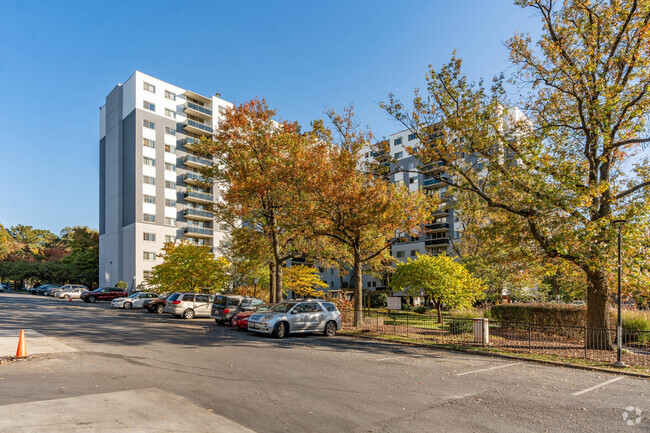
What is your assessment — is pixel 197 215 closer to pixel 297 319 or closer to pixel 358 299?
pixel 358 299

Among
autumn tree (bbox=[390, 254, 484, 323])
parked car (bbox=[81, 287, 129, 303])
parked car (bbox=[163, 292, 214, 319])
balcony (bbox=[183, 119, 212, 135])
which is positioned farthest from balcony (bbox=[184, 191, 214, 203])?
autumn tree (bbox=[390, 254, 484, 323])

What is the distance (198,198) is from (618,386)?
5842cm

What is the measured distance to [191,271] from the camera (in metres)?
35.5

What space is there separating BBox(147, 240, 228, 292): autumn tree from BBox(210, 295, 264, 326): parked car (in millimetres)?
11149

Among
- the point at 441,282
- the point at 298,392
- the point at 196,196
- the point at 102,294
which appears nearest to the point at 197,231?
the point at 196,196

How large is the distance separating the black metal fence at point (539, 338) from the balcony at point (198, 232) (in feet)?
135

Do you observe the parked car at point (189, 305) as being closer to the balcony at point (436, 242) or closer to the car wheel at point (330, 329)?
the car wheel at point (330, 329)

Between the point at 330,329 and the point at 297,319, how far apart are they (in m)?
2.05

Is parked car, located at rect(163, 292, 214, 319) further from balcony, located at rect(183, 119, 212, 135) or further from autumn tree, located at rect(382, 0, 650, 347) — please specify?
balcony, located at rect(183, 119, 212, 135)

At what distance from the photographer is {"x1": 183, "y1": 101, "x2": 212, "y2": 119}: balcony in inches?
2504

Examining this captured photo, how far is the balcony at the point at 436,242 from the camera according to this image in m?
62.3

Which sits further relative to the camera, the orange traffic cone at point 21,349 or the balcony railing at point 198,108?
the balcony railing at point 198,108

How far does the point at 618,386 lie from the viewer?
1059 centimetres

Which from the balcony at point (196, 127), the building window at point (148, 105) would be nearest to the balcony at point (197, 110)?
the balcony at point (196, 127)
